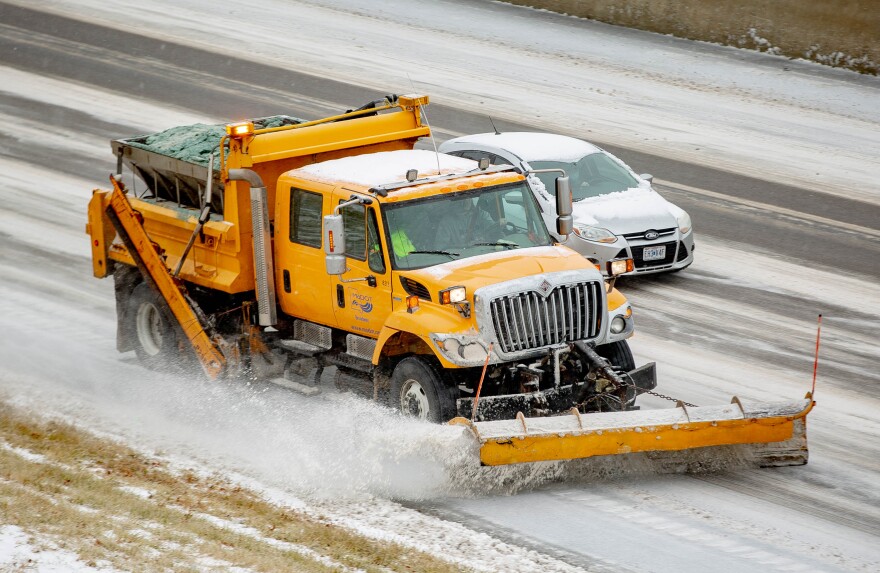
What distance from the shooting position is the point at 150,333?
14.1 m

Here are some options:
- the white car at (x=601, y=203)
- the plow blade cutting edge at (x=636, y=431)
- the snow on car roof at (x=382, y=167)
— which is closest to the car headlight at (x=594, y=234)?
the white car at (x=601, y=203)

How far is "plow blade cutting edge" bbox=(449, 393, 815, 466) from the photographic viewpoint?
1017cm

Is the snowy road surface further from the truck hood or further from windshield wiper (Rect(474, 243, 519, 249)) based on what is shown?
windshield wiper (Rect(474, 243, 519, 249))

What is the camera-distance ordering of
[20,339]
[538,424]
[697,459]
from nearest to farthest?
[538,424] → [697,459] → [20,339]

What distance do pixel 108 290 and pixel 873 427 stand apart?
8758 mm

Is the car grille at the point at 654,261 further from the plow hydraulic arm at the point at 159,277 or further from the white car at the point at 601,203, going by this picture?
the plow hydraulic arm at the point at 159,277

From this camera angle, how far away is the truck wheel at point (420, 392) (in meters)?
11.0

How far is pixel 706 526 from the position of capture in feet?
33.6

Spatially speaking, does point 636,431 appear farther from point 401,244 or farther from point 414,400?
point 401,244

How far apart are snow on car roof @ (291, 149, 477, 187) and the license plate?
444 centimetres

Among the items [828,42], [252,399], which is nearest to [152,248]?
[252,399]

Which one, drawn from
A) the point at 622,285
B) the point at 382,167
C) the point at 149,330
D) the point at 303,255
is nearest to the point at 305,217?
the point at 303,255

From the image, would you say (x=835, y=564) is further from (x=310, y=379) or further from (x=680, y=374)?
(x=310, y=379)

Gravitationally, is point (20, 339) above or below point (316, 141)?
below
